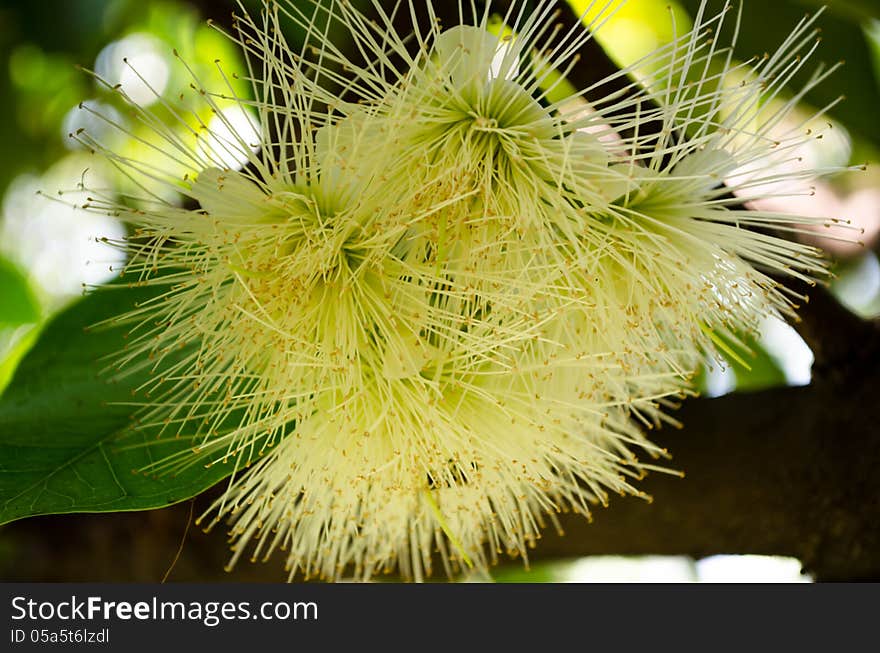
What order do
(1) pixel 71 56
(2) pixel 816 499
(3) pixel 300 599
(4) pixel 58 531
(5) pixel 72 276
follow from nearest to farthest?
(3) pixel 300 599 < (2) pixel 816 499 < (1) pixel 71 56 < (4) pixel 58 531 < (5) pixel 72 276

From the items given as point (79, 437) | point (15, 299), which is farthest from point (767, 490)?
point (15, 299)

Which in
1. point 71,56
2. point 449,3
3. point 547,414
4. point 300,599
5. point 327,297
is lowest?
point 300,599

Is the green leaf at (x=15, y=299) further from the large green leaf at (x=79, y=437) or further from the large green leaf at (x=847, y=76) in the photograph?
the large green leaf at (x=847, y=76)

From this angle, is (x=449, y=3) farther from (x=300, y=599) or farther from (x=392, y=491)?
(x=300, y=599)

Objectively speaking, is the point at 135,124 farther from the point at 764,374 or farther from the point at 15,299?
the point at 764,374

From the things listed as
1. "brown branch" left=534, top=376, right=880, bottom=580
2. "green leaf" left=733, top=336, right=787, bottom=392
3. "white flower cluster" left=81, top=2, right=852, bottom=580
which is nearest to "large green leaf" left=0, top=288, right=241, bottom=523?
"white flower cluster" left=81, top=2, right=852, bottom=580

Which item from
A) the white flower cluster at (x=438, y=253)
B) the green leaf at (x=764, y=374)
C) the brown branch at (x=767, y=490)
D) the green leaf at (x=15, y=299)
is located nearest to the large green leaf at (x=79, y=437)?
the white flower cluster at (x=438, y=253)

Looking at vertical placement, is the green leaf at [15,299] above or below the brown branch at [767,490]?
above

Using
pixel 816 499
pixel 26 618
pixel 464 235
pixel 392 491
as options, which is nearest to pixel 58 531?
pixel 26 618

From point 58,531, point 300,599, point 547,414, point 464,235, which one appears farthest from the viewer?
point 58,531
